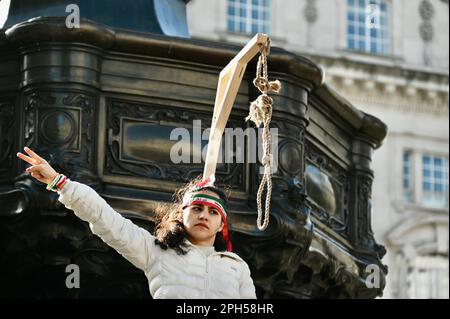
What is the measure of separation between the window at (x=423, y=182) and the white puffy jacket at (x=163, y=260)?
34172 mm

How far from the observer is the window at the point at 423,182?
41312 millimetres

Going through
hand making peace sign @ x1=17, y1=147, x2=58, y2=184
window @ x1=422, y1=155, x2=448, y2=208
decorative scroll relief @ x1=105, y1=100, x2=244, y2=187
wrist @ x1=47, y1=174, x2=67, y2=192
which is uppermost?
window @ x1=422, y1=155, x2=448, y2=208

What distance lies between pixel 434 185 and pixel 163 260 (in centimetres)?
3457

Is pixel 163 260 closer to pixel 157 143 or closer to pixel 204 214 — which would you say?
pixel 204 214

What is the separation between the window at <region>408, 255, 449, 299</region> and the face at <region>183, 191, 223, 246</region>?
3280 centimetres

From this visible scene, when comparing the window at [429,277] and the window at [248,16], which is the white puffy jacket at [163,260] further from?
the window at [248,16]

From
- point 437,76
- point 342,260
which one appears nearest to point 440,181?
point 437,76

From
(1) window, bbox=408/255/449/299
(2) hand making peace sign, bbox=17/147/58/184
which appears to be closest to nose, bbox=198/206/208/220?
(2) hand making peace sign, bbox=17/147/58/184

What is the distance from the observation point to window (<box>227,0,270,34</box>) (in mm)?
40688

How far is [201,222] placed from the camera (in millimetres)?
7336

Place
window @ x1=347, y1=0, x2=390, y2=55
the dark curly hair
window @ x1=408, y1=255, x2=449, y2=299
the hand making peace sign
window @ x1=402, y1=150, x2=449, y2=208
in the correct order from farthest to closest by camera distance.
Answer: window @ x1=347, y1=0, x2=390, y2=55
window @ x1=402, y1=150, x2=449, y2=208
window @ x1=408, y1=255, x2=449, y2=299
the dark curly hair
the hand making peace sign

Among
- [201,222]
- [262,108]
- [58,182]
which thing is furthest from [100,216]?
[262,108]

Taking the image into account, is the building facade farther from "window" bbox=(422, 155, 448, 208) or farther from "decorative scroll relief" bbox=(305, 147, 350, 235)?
"decorative scroll relief" bbox=(305, 147, 350, 235)

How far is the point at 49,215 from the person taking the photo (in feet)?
29.8
